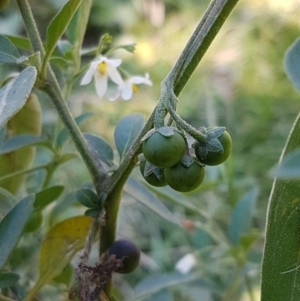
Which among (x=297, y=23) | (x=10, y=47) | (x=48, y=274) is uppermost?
(x=10, y=47)

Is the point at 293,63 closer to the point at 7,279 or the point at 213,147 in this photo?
the point at 213,147

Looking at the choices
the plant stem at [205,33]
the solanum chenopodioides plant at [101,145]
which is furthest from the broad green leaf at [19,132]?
the plant stem at [205,33]

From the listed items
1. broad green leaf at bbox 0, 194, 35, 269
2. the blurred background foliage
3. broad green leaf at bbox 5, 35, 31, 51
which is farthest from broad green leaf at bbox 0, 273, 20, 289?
the blurred background foliage

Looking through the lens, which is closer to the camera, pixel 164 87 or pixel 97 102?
pixel 164 87

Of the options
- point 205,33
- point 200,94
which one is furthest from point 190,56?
point 200,94

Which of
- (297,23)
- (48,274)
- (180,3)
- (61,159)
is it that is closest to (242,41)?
(297,23)

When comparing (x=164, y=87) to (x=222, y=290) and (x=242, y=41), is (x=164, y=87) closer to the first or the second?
(x=222, y=290)
